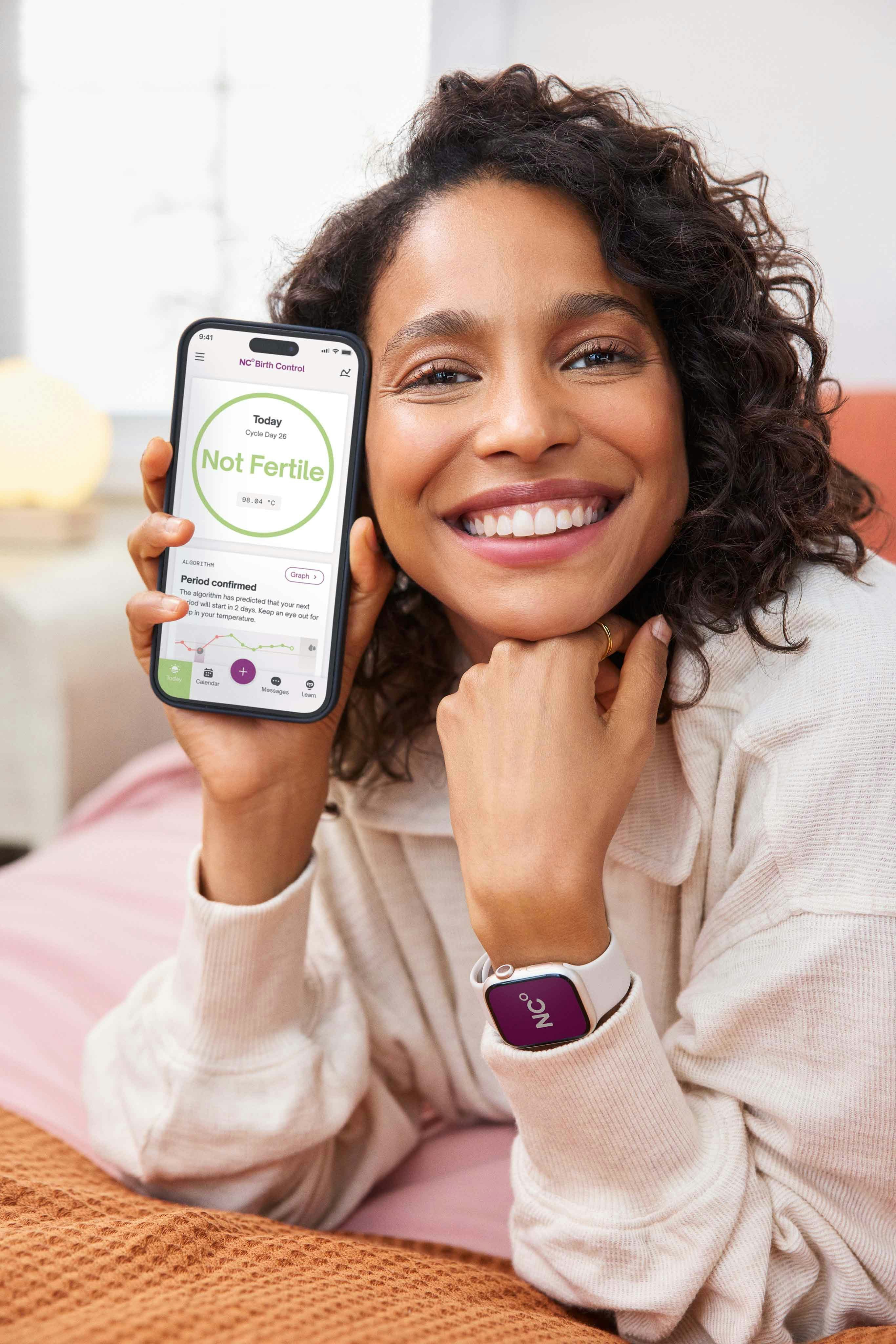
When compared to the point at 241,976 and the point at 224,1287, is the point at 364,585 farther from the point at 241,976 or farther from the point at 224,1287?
the point at 224,1287

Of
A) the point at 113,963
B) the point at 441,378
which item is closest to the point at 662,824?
the point at 441,378

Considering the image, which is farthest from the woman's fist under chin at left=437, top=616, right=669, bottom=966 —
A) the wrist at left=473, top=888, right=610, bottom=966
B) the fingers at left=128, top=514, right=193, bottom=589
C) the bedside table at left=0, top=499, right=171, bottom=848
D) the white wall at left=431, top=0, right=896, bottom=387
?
the bedside table at left=0, top=499, right=171, bottom=848

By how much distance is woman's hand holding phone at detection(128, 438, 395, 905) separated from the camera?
0.81 metres

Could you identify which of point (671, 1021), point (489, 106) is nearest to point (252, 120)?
point (489, 106)

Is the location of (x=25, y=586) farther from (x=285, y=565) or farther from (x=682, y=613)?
(x=682, y=613)

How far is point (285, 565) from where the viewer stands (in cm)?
82

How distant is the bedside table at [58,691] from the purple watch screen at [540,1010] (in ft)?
4.73

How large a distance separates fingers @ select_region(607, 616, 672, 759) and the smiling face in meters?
0.03

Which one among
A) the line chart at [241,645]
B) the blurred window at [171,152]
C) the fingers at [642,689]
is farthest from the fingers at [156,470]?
the blurred window at [171,152]

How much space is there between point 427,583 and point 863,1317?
0.54 metres

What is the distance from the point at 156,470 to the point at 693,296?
400mm

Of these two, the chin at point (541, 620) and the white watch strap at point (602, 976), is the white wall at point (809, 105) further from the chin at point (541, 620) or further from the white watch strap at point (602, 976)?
the white watch strap at point (602, 976)

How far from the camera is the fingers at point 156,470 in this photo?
2.59 feet

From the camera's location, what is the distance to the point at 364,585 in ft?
2.70
